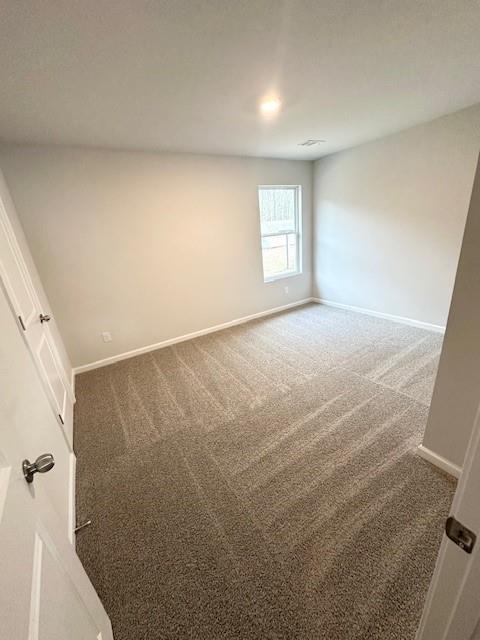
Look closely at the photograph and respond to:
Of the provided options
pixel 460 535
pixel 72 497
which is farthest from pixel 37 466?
pixel 72 497

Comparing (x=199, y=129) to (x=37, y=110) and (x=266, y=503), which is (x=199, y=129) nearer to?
(x=37, y=110)

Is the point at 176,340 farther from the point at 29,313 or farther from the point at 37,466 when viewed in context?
the point at 37,466

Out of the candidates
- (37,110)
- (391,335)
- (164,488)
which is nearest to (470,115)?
(391,335)

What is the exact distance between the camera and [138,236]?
3059 millimetres

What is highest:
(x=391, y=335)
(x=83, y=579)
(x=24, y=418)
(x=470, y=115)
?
(x=470, y=115)

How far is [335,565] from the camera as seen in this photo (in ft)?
3.91

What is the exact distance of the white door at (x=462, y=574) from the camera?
46 centimetres

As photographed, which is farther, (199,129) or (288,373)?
(288,373)

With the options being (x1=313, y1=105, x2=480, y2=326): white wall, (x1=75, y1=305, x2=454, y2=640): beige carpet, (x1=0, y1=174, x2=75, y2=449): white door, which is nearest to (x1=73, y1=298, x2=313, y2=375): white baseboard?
(x1=75, y1=305, x2=454, y2=640): beige carpet

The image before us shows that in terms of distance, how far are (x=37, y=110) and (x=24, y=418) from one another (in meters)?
2.01

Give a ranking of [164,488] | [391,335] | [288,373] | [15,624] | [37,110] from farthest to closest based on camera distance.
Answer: [391,335], [288,373], [37,110], [164,488], [15,624]

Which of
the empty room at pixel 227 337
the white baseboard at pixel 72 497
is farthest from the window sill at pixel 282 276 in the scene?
the white baseboard at pixel 72 497

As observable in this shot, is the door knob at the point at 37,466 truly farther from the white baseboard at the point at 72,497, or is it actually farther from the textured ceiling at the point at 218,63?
the textured ceiling at the point at 218,63

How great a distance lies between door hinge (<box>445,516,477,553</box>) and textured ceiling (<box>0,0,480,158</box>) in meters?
1.81
